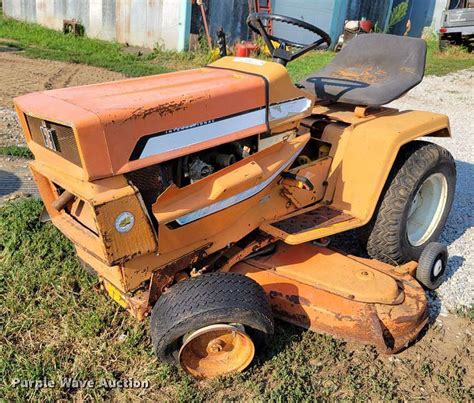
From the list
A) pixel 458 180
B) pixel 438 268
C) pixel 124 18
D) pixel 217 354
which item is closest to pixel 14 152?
pixel 217 354

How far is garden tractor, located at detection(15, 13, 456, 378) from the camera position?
2051mm

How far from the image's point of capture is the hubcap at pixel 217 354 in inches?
91.5

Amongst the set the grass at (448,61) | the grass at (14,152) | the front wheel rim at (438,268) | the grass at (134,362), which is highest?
the grass at (448,61)

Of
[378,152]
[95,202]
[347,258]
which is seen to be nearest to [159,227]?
[95,202]

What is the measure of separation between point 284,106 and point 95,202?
47.0 inches

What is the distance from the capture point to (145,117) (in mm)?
2033

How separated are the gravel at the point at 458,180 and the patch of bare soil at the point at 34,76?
4.63 meters

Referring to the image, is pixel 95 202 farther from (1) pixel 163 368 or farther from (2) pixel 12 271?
(2) pixel 12 271

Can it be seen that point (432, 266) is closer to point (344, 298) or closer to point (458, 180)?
point (344, 298)

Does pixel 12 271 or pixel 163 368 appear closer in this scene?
pixel 163 368

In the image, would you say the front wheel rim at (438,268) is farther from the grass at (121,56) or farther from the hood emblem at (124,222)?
the grass at (121,56)

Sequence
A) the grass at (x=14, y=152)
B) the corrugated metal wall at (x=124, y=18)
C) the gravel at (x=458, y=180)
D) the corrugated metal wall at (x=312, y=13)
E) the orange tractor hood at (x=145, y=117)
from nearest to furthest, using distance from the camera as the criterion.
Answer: the orange tractor hood at (x=145, y=117)
the gravel at (x=458, y=180)
the grass at (x=14, y=152)
the corrugated metal wall at (x=124, y=18)
the corrugated metal wall at (x=312, y=13)

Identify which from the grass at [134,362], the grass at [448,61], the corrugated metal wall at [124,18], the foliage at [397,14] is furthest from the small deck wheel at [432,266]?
the foliage at [397,14]

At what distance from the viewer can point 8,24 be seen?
548 inches
